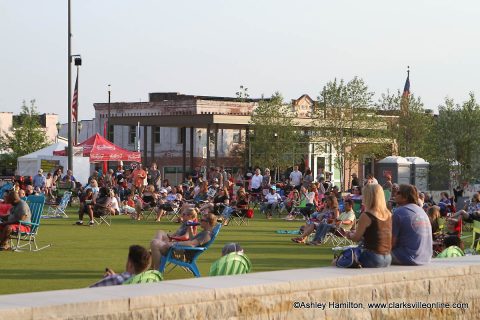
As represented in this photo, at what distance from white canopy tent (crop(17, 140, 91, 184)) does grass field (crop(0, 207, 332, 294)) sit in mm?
14862

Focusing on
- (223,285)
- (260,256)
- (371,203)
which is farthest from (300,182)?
(223,285)

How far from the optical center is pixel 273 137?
6178 centimetres

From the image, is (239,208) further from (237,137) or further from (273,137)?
(237,137)

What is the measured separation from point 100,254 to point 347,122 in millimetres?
36147

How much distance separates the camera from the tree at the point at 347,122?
54312 mm

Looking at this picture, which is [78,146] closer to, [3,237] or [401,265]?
[3,237]

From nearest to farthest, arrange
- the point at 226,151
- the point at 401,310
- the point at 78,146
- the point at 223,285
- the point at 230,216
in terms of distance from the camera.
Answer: the point at 223,285
the point at 401,310
the point at 230,216
the point at 78,146
the point at 226,151

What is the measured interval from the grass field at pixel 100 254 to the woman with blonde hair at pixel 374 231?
171 inches

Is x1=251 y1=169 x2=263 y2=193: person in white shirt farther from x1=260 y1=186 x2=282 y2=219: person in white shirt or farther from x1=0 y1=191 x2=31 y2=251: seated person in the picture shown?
x1=0 y1=191 x2=31 y2=251: seated person

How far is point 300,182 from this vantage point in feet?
130

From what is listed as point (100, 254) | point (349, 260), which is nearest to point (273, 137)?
point (100, 254)

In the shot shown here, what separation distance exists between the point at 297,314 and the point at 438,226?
390 inches

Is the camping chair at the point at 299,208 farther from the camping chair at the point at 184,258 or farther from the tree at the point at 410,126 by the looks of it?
the tree at the point at 410,126

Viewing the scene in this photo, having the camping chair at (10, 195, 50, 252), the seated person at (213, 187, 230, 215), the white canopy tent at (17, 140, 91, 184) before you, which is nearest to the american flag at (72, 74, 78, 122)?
the white canopy tent at (17, 140, 91, 184)
